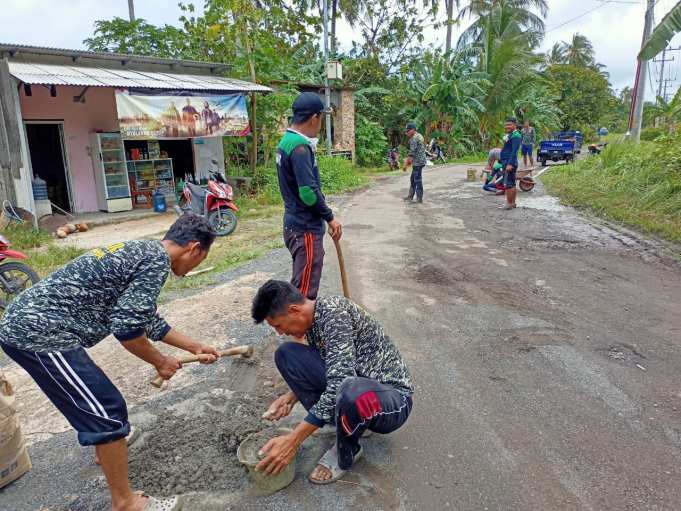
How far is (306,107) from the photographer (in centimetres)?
367

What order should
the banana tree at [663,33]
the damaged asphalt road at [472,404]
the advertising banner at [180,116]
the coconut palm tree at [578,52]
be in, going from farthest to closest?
the coconut palm tree at [578,52] < the advertising banner at [180,116] < the banana tree at [663,33] < the damaged asphalt road at [472,404]

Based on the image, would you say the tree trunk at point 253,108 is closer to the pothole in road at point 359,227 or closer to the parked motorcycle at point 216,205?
the parked motorcycle at point 216,205

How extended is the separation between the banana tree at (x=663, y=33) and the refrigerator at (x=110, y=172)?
36.7ft

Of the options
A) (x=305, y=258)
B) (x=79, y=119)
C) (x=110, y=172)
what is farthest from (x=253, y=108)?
(x=305, y=258)

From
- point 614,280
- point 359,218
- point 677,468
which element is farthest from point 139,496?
point 359,218

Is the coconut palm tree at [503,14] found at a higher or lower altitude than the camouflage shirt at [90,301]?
higher

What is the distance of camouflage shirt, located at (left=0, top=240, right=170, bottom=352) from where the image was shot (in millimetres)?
2098

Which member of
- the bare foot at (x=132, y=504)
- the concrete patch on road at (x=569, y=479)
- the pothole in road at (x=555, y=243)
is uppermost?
the pothole in road at (x=555, y=243)

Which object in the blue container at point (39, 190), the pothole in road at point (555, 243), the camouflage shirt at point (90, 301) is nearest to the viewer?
the camouflage shirt at point (90, 301)

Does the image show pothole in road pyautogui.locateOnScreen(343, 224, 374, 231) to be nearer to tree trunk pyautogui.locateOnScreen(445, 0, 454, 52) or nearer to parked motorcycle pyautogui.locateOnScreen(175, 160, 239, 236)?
parked motorcycle pyautogui.locateOnScreen(175, 160, 239, 236)

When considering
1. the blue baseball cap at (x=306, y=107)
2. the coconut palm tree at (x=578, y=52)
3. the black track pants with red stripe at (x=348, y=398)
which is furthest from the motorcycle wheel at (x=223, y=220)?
the coconut palm tree at (x=578, y=52)

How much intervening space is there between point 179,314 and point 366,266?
2.49 metres

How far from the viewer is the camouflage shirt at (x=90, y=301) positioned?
82.6 inches

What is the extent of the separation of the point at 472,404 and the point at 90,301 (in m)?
2.33
